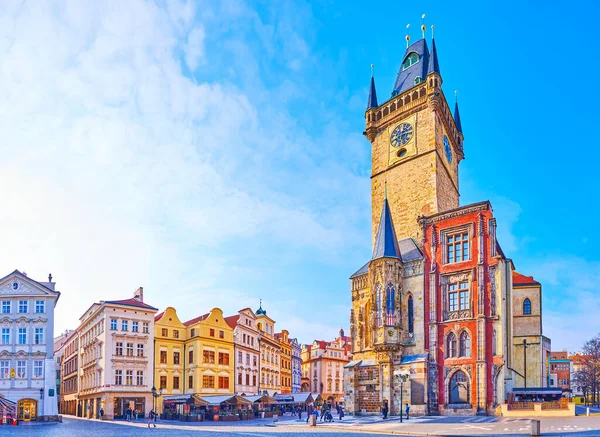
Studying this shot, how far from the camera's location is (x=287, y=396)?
6044 centimetres

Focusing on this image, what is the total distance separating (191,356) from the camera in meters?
62.1

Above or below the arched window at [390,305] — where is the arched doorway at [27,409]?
below

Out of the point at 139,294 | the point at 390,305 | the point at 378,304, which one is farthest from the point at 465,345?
the point at 139,294

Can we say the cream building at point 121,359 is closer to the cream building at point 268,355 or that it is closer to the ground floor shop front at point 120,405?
the ground floor shop front at point 120,405

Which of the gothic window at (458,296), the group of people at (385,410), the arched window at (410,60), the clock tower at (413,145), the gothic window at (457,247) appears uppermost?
the arched window at (410,60)

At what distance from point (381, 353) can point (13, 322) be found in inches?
1257

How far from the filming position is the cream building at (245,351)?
67.1 metres

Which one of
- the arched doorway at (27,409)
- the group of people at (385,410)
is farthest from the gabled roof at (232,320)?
the group of people at (385,410)

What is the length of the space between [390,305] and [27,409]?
106 ft

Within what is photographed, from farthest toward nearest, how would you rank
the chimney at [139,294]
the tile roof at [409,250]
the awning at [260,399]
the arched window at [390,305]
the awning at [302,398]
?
the chimney at [139,294] → the awning at [302,398] → the awning at [260,399] → the tile roof at [409,250] → the arched window at [390,305]

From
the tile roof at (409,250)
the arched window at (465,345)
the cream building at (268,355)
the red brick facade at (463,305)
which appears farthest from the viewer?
the cream building at (268,355)

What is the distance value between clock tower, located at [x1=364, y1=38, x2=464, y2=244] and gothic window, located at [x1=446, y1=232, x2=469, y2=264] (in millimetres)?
4143

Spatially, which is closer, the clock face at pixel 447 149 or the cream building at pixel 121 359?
the cream building at pixel 121 359

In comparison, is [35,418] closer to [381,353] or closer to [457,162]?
[381,353]
